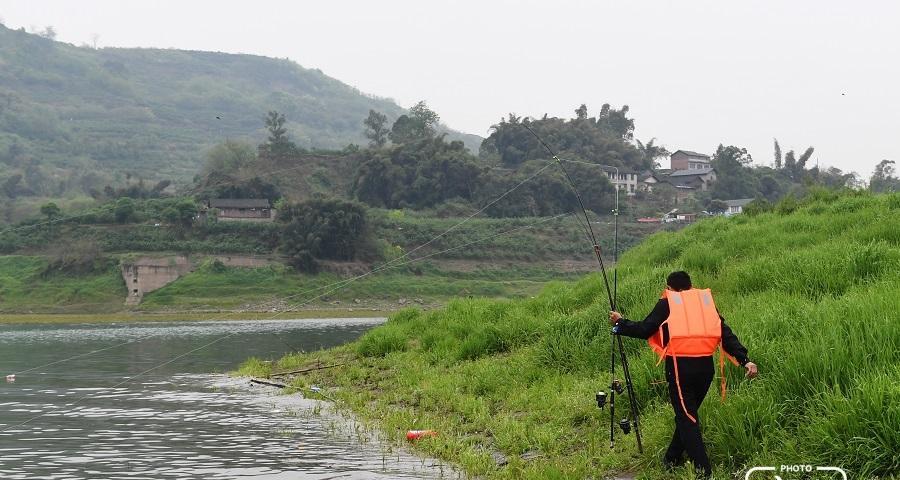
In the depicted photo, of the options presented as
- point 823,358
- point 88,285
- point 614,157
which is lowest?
point 88,285

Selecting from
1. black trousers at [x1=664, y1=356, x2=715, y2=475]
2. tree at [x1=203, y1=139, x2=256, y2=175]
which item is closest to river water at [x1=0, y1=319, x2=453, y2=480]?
black trousers at [x1=664, y1=356, x2=715, y2=475]

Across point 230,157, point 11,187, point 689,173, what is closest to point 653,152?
point 689,173

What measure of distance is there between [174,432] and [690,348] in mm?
10362

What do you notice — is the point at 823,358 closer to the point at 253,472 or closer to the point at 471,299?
the point at 253,472

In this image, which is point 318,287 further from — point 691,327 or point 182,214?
point 691,327

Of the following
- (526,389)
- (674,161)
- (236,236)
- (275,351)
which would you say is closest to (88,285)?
(236,236)

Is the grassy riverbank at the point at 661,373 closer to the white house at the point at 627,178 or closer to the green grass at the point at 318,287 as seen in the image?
the green grass at the point at 318,287

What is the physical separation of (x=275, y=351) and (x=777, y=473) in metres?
30.8

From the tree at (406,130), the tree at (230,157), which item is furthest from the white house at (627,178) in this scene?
the tree at (230,157)

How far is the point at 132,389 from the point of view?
75.9 ft

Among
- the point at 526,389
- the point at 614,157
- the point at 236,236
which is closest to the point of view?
the point at 526,389

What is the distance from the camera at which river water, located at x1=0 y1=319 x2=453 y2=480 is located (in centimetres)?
1177

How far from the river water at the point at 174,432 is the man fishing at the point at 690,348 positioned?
3540 millimetres

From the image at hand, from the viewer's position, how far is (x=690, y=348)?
8.41 metres
